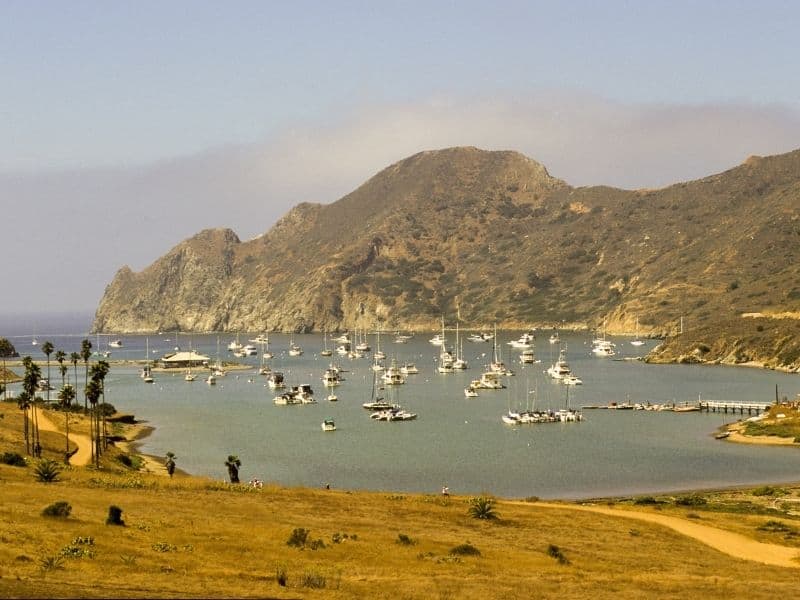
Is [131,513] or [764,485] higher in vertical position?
[131,513]

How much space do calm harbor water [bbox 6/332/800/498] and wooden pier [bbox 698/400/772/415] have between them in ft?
12.8

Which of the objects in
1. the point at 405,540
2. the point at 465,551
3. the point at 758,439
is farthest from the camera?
the point at 758,439

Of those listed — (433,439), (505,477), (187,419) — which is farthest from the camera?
(187,419)

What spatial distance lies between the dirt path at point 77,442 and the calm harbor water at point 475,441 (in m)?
8.27

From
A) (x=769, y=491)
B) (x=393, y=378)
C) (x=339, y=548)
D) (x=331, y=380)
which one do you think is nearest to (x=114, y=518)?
(x=339, y=548)

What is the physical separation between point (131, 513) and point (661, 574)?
72.4ft

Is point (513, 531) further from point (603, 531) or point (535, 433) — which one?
point (535, 433)

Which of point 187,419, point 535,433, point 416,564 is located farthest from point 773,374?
point 416,564

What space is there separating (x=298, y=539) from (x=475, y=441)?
69.1m

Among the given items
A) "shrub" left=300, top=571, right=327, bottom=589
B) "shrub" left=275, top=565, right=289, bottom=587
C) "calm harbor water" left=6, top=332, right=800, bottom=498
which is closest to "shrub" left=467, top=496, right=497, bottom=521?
"shrub" left=275, top=565, right=289, bottom=587

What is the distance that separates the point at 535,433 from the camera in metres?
115

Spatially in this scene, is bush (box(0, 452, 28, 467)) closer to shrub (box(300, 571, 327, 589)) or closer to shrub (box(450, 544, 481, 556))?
shrub (box(450, 544, 481, 556))

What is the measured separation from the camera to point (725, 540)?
159 feet

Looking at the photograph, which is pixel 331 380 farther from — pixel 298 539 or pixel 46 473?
pixel 298 539
